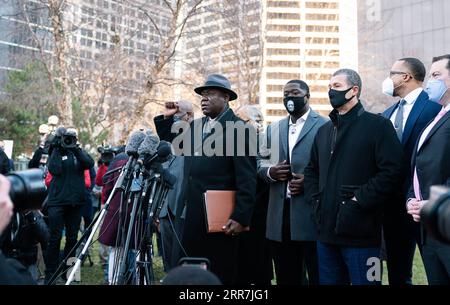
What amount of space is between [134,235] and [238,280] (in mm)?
1221

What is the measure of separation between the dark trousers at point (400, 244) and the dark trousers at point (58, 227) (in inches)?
166

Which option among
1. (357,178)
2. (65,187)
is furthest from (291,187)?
(65,187)

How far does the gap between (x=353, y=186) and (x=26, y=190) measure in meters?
2.83

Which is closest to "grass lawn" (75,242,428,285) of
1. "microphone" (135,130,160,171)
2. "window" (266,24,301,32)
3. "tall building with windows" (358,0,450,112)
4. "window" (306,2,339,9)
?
"microphone" (135,130,160,171)

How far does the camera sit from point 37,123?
3431 centimetres

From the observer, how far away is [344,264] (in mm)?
4500

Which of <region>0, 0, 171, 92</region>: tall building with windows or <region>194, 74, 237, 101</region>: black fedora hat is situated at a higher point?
<region>0, 0, 171, 92</region>: tall building with windows

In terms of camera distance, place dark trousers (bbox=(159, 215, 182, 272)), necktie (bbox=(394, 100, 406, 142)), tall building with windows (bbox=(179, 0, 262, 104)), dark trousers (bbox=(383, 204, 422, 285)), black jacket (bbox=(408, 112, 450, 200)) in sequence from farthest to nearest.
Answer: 1. tall building with windows (bbox=(179, 0, 262, 104))
2. dark trousers (bbox=(159, 215, 182, 272))
3. necktie (bbox=(394, 100, 406, 142))
4. dark trousers (bbox=(383, 204, 422, 285))
5. black jacket (bbox=(408, 112, 450, 200))

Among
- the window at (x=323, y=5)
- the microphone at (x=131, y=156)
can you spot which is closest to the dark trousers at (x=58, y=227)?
the microphone at (x=131, y=156)

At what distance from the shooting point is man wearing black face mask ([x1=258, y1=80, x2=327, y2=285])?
5.18 meters

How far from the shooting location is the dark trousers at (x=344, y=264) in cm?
424

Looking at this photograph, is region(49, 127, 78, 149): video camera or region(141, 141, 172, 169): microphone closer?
region(141, 141, 172, 169): microphone

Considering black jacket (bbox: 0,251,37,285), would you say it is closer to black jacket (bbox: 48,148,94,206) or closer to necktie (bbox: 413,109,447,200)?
necktie (bbox: 413,109,447,200)

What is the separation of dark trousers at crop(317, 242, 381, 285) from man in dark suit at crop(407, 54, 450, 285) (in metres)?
0.45
